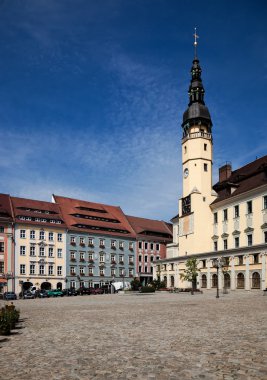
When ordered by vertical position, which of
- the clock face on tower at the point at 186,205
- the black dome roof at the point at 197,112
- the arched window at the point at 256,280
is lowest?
the arched window at the point at 256,280

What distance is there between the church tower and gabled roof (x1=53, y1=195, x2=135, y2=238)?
757 inches

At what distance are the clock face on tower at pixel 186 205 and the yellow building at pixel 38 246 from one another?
23021 mm

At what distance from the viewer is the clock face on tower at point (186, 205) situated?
67.0 m

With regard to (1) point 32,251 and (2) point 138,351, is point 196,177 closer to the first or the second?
(1) point 32,251

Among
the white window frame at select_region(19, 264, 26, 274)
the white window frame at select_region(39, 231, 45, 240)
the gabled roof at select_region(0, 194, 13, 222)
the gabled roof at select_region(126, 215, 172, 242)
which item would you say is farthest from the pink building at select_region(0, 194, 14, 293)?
the gabled roof at select_region(126, 215, 172, 242)

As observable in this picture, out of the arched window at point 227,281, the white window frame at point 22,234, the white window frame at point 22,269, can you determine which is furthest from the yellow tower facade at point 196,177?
the white window frame at point 22,234

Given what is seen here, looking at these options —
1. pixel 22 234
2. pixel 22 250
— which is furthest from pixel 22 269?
pixel 22 234

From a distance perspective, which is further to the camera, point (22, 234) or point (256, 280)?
point (22, 234)

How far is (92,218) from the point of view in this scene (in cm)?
8456

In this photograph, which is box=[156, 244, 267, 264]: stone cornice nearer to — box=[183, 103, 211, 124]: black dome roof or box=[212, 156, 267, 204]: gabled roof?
box=[212, 156, 267, 204]: gabled roof

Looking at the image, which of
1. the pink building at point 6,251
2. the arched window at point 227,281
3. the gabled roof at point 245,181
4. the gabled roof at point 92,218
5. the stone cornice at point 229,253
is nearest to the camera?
the stone cornice at point 229,253

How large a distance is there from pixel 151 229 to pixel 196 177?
87.1 ft

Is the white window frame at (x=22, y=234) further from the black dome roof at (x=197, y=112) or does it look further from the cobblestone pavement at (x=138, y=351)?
the cobblestone pavement at (x=138, y=351)

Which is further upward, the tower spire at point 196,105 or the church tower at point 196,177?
the tower spire at point 196,105
